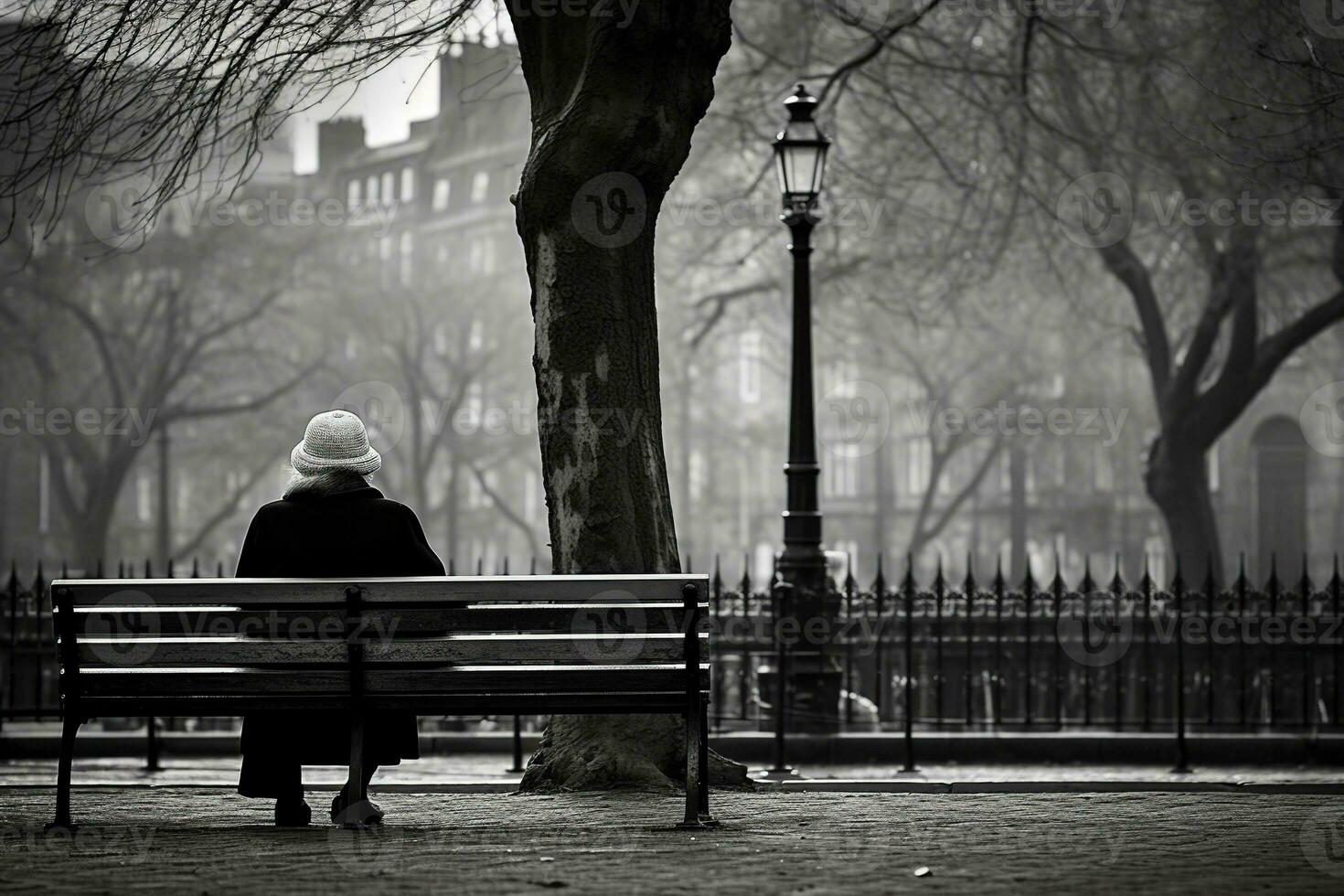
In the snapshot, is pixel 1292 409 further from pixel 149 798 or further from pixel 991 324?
pixel 149 798

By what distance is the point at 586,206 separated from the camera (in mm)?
7992

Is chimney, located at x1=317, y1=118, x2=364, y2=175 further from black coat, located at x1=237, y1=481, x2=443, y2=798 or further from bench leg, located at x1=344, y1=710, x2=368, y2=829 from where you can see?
bench leg, located at x1=344, y1=710, x2=368, y2=829

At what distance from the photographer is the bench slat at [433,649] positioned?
6.38 m

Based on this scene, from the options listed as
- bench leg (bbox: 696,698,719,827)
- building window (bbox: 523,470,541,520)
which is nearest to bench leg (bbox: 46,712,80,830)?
bench leg (bbox: 696,698,719,827)

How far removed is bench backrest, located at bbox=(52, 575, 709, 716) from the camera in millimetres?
6375

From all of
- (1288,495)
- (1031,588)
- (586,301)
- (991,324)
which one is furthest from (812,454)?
(1288,495)

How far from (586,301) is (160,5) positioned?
276 cm

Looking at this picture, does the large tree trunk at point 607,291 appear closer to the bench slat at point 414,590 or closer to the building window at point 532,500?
the bench slat at point 414,590

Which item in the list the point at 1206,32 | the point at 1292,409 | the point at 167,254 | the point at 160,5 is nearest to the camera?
the point at 160,5

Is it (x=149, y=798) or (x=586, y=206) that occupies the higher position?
(x=586, y=206)

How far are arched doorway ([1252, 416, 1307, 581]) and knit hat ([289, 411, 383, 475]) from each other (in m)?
32.5

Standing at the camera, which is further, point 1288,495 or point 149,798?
point 1288,495

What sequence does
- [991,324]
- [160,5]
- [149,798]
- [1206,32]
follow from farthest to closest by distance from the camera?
[991,324], [1206,32], [160,5], [149,798]

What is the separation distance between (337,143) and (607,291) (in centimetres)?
4795
